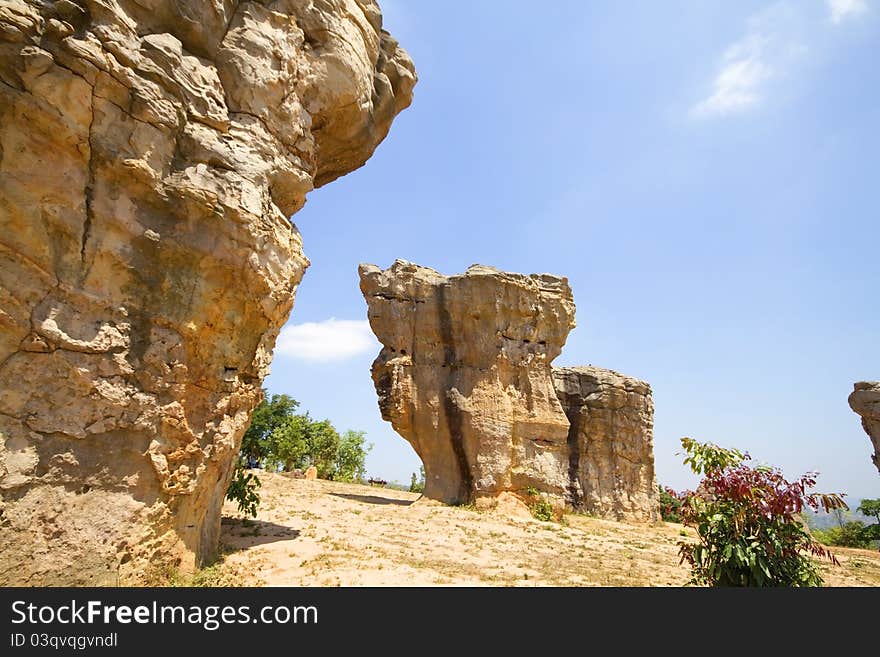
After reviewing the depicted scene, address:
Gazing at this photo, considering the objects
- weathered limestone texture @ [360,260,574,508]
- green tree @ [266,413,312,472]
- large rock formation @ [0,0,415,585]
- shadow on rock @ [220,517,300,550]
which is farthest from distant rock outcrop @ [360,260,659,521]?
green tree @ [266,413,312,472]

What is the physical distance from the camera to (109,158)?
6180 millimetres

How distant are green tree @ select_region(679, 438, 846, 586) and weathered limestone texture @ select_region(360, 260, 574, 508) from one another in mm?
13410

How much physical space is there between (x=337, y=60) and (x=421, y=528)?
39.0 ft

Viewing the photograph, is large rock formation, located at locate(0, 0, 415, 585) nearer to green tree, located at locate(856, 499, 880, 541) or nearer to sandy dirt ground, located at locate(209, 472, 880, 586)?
sandy dirt ground, located at locate(209, 472, 880, 586)

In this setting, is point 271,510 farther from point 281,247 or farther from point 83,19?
point 83,19

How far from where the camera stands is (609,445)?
1016 inches

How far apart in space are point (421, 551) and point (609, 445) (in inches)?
705

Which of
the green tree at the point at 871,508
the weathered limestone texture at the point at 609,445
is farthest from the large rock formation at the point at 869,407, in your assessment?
the weathered limestone texture at the point at 609,445

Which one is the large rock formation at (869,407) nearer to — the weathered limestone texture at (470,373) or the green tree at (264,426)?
the weathered limestone texture at (470,373)

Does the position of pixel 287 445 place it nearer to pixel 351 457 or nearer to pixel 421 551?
pixel 351 457

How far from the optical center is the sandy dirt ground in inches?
327

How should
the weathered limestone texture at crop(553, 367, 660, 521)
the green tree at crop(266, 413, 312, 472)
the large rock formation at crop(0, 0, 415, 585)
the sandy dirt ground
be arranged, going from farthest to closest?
the green tree at crop(266, 413, 312, 472) → the weathered limestone texture at crop(553, 367, 660, 521) → the sandy dirt ground → the large rock formation at crop(0, 0, 415, 585)
